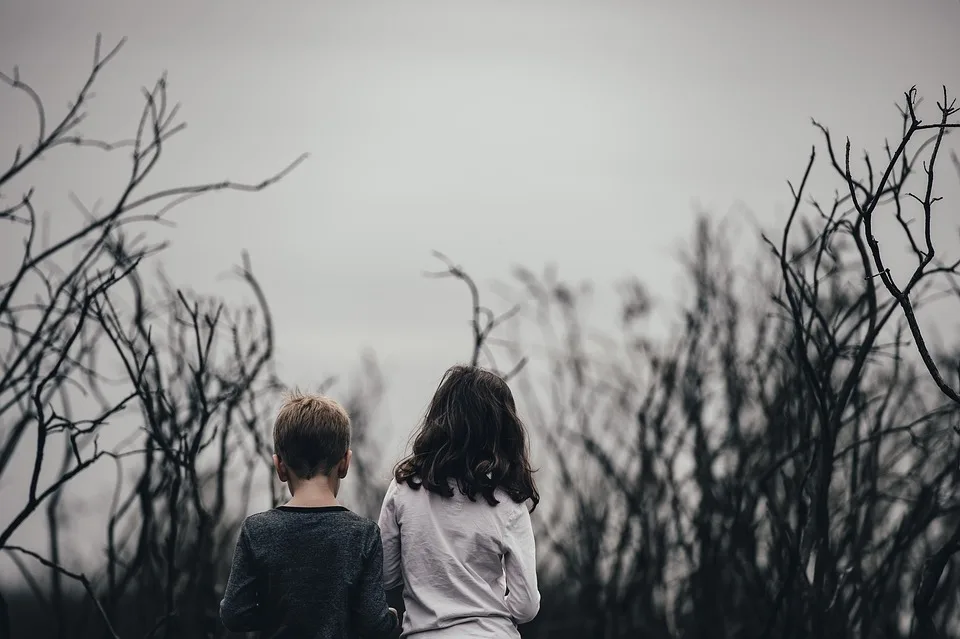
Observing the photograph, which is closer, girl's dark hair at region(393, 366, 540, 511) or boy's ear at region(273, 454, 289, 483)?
boy's ear at region(273, 454, 289, 483)

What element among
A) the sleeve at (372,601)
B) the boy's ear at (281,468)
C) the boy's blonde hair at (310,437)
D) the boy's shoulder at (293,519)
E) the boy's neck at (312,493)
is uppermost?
the boy's blonde hair at (310,437)

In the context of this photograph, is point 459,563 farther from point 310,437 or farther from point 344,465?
point 310,437

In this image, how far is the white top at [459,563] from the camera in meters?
2.77

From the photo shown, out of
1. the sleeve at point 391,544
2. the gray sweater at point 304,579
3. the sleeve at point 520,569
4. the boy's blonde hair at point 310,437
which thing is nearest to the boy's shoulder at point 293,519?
the gray sweater at point 304,579

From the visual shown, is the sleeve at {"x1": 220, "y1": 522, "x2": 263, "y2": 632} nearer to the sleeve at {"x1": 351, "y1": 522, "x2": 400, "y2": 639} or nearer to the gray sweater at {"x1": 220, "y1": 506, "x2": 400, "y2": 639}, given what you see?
the gray sweater at {"x1": 220, "y1": 506, "x2": 400, "y2": 639}

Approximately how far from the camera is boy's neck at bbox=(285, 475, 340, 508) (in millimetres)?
2650

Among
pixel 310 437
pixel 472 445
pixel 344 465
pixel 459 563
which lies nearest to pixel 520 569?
pixel 459 563

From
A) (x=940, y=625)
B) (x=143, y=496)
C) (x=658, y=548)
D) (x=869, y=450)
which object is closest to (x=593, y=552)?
(x=658, y=548)

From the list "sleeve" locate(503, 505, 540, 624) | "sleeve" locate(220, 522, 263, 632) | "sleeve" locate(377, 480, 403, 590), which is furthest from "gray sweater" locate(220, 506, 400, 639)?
"sleeve" locate(503, 505, 540, 624)

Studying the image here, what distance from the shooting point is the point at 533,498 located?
2.90 metres

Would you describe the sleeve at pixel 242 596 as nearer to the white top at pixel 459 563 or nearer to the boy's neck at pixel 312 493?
the boy's neck at pixel 312 493

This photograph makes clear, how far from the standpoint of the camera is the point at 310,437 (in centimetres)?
265

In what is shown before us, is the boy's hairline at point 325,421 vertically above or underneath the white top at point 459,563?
above

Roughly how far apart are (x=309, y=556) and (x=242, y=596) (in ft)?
0.71
